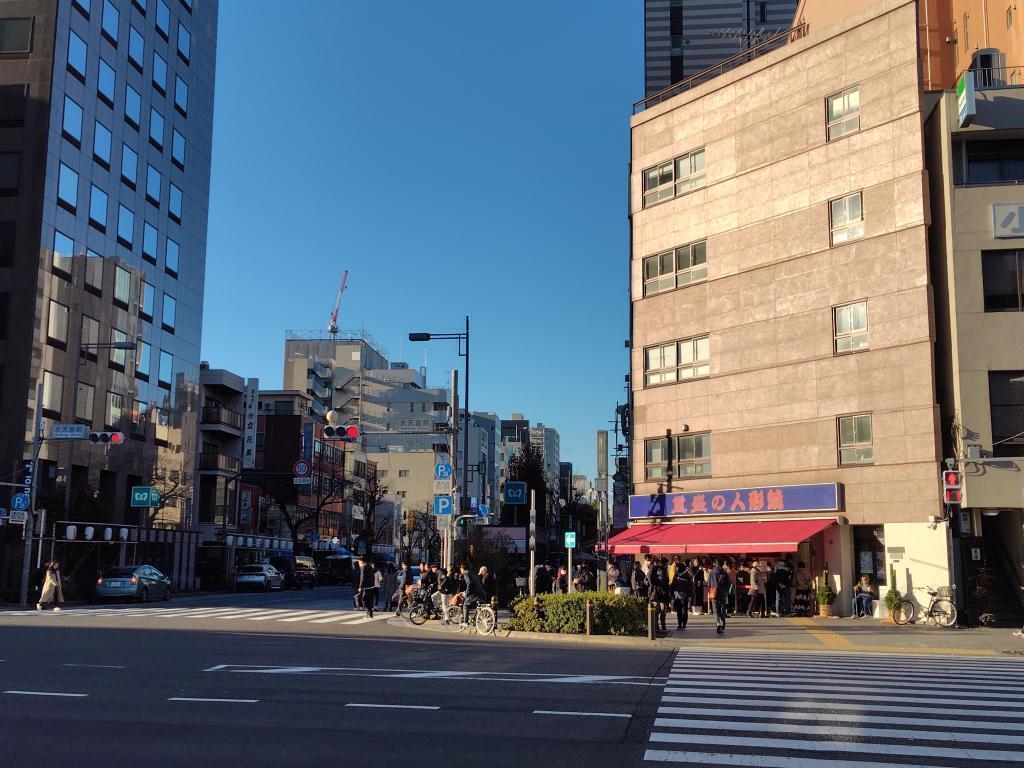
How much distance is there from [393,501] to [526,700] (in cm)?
11454

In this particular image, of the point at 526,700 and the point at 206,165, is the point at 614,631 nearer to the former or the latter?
the point at 526,700

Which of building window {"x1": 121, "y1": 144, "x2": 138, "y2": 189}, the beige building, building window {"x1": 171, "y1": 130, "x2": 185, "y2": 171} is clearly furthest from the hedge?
building window {"x1": 171, "y1": 130, "x2": 185, "y2": 171}

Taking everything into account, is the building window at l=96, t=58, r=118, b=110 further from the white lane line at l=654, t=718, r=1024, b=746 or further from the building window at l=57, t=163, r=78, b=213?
the white lane line at l=654, t=718, r=1024, b=746

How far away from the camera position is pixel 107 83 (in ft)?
183

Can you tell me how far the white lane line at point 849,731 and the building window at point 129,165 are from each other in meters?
55.8

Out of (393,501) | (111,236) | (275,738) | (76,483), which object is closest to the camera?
(275,738)

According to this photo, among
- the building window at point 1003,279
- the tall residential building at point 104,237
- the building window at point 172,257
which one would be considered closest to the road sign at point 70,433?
the tall residential building at point 104,237

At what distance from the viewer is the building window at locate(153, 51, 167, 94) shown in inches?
2437

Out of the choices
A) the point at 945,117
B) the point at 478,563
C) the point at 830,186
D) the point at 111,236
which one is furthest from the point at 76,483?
the point at 945,117

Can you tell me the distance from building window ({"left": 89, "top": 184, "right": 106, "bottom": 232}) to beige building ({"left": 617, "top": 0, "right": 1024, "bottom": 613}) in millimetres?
31973

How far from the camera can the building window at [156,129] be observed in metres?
61.5

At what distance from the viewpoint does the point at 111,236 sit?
5606 centimetres

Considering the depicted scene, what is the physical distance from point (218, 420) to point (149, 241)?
49.5 feet

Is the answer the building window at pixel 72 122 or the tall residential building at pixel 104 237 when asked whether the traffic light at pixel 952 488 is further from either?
the building window at pixel 72 122
